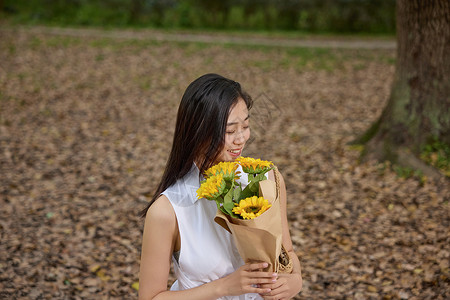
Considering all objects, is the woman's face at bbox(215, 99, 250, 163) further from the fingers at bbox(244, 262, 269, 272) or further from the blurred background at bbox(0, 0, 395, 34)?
the blurred background at bbox(0, 0, 395, 34)

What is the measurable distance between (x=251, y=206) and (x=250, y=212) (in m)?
0.03

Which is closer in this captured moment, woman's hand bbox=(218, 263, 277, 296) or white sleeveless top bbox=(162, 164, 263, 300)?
woman's hand bbox=(218, 263, 277, 296)

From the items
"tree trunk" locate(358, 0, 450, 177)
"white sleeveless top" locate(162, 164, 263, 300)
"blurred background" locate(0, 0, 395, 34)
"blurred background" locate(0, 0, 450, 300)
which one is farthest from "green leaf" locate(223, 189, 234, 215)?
"blurred background" locate(0, 0, 395, 34)

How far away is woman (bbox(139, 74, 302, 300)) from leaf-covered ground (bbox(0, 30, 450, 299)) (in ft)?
1.22

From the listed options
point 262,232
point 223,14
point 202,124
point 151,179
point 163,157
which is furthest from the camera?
point 223,14

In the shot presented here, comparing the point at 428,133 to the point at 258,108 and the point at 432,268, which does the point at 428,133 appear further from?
the point at 258,108

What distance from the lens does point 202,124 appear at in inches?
71.2

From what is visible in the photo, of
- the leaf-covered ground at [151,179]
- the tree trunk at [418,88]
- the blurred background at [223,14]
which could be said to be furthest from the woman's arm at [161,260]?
the blurred background at [223,14]

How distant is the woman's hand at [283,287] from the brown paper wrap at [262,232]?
10 centimetres

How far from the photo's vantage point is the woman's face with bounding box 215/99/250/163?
1836mm

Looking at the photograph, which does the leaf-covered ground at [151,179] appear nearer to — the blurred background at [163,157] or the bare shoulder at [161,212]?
the blurred background at [163,157]

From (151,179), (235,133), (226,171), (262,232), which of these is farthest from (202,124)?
(151,179)

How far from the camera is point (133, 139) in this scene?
7.36 metres

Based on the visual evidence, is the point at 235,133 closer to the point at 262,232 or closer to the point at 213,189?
the point at 213,189
